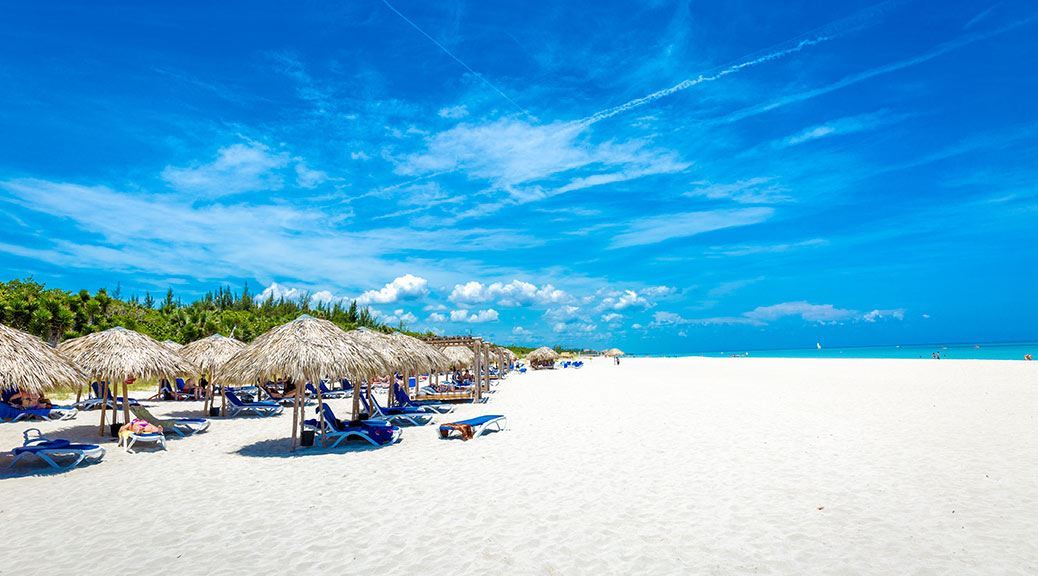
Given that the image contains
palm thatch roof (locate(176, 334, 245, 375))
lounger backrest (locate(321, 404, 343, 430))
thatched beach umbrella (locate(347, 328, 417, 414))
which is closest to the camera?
lounger backrest (locate(321, 404, 343, 430))

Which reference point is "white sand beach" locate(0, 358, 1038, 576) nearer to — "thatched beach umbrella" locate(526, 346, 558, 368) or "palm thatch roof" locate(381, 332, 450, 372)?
"palm thatch roof" locate(381, 332, 450, 372)

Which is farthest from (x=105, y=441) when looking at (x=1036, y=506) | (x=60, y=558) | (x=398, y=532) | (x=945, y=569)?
(x=1036, y=506)

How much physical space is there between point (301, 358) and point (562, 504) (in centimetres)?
542

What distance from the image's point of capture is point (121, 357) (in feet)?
35.4

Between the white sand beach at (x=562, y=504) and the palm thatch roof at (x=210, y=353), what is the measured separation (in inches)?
128

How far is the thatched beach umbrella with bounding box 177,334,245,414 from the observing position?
14.5 metres

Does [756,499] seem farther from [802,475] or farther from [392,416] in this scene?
[392,416]

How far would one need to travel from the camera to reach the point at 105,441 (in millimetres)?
10906

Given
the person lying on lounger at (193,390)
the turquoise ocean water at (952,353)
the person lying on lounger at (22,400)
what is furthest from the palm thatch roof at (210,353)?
the turquoise ocean water at (952,353)

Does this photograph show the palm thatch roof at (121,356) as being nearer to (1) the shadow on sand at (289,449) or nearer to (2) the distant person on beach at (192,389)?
(1) the shadow on sand at (289,449)

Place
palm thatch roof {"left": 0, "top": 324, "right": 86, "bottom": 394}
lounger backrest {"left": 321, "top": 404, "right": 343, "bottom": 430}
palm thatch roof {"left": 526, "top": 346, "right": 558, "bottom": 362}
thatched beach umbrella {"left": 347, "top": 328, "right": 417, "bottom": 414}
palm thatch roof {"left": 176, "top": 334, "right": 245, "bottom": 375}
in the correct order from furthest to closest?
palm thatch roof {"left": 526, "top": 346, "right": 558, "bottom": 362} → palm thatch roof {"left": 176, "top": 334, "right": 245, "bottom": 375} → thatched beach umbrella {"left": 347, "top": 328, "right": 417, "bottom": 414} → lounger backrest {"left": 321, "top": 404, "right": 343, "bottom": 430} → palm thatch roof {"left": 0, "top": 324, "right": 86, "bottom": 394}

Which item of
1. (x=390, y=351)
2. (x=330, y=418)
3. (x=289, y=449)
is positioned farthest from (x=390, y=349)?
(x=289, y=449)

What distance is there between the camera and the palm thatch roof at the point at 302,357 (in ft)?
31.1

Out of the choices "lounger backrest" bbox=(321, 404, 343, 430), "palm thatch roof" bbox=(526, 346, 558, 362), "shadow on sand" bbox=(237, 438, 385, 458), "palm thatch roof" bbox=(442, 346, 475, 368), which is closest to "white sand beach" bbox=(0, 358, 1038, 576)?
"shadow on sand" bbox=(237, 438, 385, 458)
